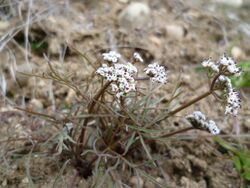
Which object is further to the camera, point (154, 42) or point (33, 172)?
point (154, 42)

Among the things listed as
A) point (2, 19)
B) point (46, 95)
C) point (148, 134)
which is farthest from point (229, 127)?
point (2, 19)

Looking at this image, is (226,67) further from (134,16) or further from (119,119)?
(134,16)

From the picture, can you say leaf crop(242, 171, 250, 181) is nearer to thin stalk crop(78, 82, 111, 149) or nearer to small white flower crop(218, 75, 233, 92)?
small white flower crop(218, 75, 233, 92)

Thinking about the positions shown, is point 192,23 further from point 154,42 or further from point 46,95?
point 46,95

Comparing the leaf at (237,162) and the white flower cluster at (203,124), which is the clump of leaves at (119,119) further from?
the leaf at (237,162)

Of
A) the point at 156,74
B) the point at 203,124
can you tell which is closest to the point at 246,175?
the point at 203,124

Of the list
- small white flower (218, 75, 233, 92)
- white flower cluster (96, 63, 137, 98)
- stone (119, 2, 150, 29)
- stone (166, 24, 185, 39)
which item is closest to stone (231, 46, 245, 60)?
stone (166, 24, 185, 39)

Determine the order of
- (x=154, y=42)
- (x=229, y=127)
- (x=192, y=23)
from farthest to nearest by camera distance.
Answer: (x=192, y=23) → (x=154, y=42) → (x=229, y=127)
